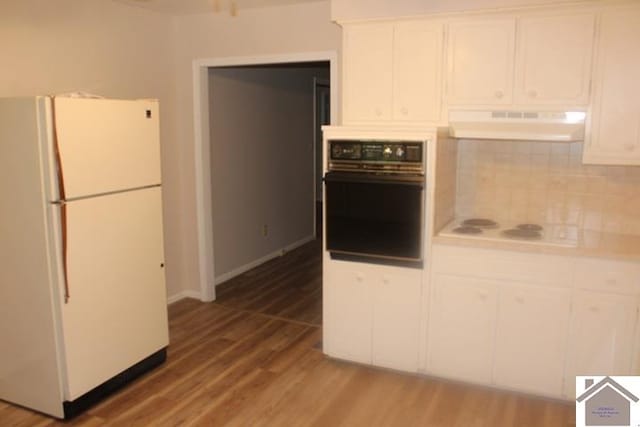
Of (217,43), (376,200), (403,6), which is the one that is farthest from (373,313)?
(217,43)

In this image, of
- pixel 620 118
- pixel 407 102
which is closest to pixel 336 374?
pixel 407 102

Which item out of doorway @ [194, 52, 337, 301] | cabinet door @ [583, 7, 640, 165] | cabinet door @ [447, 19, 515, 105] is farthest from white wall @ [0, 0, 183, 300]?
cabinet door @ [583, 7, 640, 165]

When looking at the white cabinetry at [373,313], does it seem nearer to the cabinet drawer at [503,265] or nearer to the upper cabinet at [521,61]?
the cabinet drawer at [503,265]

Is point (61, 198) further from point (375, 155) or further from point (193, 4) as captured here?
point (193, 4)

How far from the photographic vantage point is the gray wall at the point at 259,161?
5.24m

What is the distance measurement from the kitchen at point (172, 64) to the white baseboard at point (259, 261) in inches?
21.3

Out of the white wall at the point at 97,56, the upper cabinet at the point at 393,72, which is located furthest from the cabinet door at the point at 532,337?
the white wall at the point at 97,56

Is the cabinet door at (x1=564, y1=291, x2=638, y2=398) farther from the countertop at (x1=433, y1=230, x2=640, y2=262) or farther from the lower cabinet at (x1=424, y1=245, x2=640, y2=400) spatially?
the countertop at (x1=433, y1=230, x2=640, y2=262)

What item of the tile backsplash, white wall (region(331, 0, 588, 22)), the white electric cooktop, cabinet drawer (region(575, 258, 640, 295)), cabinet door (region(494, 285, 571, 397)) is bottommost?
cabinet door (region(494, 285, 571, 397))

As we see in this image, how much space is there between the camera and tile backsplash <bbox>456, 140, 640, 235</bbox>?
11.1 ft

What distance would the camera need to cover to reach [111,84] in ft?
13.0

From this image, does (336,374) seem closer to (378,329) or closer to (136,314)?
(378,329)

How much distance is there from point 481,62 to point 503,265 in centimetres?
124

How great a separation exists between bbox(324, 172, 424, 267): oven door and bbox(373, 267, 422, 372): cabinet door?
0.11 meters
